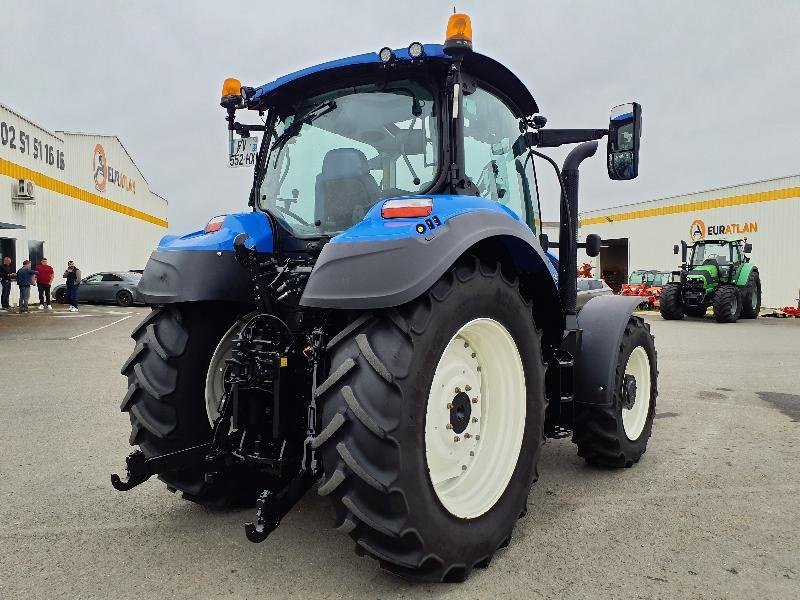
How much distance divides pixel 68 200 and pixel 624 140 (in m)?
26.1

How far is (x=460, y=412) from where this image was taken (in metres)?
2.74

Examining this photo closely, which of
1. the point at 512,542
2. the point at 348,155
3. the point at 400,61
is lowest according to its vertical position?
the point at 512,542

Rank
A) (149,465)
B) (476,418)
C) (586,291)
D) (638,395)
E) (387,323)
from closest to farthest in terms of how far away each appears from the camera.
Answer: (387,323) → (149,465) → (476,418) → (638,395) → (586,291)

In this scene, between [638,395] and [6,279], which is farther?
[6,279]

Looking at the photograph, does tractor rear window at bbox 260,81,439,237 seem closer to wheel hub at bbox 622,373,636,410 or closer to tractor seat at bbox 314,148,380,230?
tractor seat at bbox 314,148,380,230

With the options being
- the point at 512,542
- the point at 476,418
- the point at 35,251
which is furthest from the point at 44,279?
the point at 512,542

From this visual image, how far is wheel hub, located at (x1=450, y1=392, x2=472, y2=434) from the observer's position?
2711 mm

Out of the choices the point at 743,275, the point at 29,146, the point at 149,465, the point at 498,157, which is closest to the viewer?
the point at 149,465

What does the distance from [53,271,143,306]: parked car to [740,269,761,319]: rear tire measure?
20984 mm

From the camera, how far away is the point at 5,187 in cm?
1997

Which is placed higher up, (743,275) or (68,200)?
(68,200)

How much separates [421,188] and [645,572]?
197cm

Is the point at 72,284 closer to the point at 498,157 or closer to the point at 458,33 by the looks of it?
the point at 498,157

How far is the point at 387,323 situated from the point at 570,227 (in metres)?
1.88
